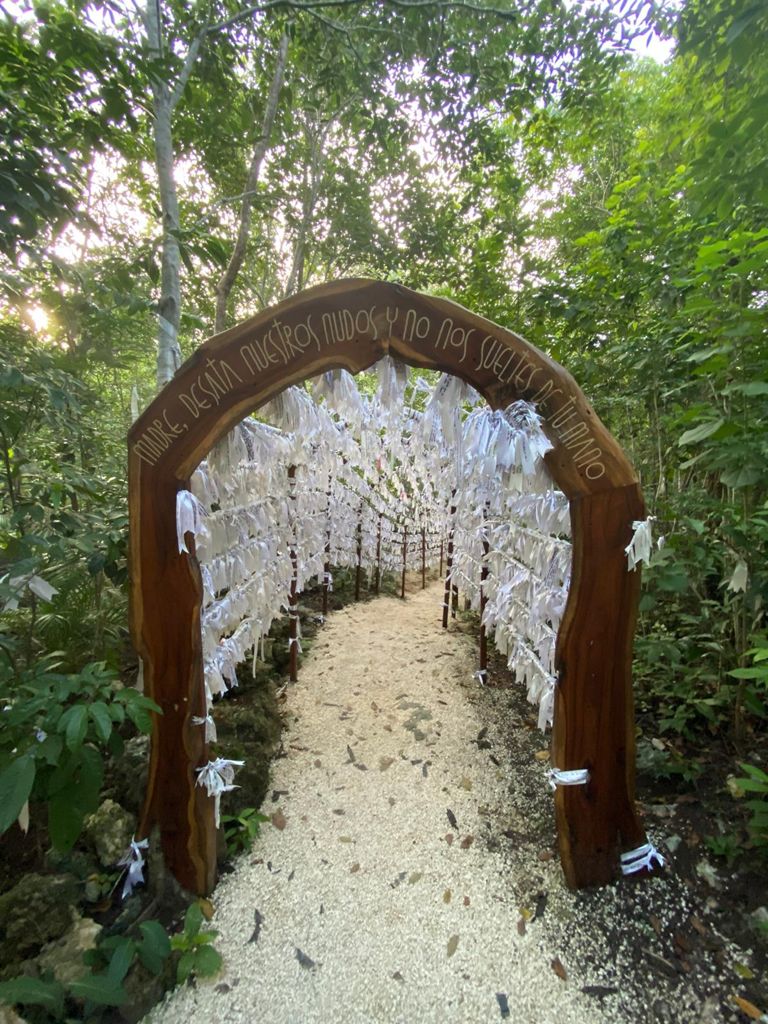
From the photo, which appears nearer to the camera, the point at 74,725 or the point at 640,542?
the point at 74,725

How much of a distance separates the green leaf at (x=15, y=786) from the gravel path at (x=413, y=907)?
99cm

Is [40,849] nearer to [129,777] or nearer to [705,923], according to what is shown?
[129,777]

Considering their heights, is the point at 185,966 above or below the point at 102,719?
below

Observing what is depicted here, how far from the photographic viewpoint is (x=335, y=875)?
5.96ft

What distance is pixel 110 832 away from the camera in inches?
67.9

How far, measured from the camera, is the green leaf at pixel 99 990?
3.62 feet

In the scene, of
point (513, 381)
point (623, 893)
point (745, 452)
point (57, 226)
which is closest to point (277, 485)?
point (57, 226)

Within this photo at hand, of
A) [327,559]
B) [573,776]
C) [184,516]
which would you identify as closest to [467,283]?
[327,559]

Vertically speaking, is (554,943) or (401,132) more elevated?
(401,132)

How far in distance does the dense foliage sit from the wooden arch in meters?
0.31

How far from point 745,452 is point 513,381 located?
88 cm

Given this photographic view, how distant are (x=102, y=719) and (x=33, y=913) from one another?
971 millimetres

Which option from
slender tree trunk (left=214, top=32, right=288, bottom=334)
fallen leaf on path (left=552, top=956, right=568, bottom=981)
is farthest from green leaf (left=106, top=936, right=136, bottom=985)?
slender tree trunk (left=214, top=32, right=288, bottom=334)

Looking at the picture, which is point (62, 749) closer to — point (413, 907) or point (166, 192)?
point (413, 907)
